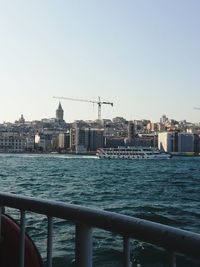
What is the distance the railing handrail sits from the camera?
1.84 meters

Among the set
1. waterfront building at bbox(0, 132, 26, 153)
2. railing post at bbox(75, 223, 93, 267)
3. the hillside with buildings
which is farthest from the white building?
railing post at bbox(75, 223, 93, 267)

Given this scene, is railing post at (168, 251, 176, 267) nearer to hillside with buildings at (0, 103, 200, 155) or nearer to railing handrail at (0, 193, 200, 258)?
railing handrail at (0, 193, 200, 258)

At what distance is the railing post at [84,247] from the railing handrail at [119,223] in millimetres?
39

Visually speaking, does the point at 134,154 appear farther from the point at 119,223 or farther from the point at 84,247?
the point at 119,223

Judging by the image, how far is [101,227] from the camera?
2.26 m

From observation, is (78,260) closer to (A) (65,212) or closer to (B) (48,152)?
(A) (65,212)

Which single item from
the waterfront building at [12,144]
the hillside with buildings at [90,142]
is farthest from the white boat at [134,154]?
the waterfront building at [12,144]

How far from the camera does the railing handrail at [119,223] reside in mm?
1837

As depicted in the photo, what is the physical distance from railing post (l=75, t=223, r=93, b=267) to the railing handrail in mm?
39

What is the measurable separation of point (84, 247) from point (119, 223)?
292 mm

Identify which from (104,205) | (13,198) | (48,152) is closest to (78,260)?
(13,198)

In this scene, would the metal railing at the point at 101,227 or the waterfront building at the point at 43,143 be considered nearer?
the metal railing at the point at 101,227

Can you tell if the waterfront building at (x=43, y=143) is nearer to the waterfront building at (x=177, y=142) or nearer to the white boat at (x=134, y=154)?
the waterfront building at (x=177, y=142)

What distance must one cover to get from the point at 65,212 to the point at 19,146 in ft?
585
